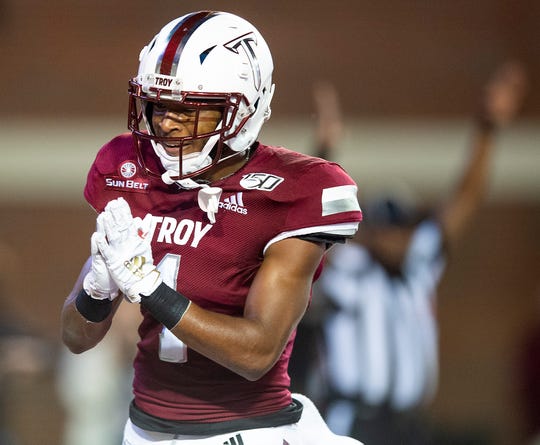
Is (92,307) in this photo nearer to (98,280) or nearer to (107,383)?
(98,280)

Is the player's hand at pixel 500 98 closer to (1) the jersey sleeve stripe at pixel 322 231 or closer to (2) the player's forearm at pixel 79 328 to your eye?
(1) the jersey sleeve stripe at pixel 322 231

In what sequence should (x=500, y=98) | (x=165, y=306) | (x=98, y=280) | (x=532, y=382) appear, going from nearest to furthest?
1. (x=165, y=306)
2. (x=98, y=280)
3. (x=500, y=98)
4. (x=532, y=382)

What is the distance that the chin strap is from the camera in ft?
7.63

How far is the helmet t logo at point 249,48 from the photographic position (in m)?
2.39

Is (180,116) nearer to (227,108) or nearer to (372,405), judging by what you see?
(227,108)

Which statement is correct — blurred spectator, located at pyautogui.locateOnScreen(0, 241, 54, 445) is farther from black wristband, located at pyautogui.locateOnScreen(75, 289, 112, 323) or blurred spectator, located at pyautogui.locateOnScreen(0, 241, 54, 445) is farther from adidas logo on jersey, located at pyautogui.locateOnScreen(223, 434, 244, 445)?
adidas logo on jersey, located at pyautogui.locateOnScreen(223, 434, 244, 445)

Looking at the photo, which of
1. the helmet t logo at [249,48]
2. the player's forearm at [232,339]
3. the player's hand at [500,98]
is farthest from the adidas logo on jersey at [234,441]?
the player's hand at [500,98]

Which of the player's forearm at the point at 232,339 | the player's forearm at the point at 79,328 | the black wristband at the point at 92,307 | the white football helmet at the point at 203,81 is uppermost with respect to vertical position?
the white football helmet at the point at 203,81

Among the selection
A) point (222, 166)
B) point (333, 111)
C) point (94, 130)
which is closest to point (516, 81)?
point (333, 111)

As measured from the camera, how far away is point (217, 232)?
7.64ft

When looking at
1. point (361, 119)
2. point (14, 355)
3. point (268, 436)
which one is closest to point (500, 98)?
point (268, 436)

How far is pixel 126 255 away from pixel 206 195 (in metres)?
0.28

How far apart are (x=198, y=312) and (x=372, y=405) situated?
2644 mm

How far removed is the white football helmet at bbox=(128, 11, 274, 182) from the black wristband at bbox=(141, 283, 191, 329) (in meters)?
0.31
